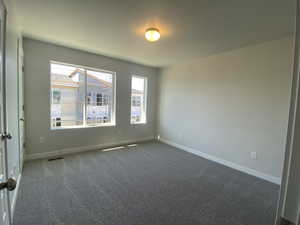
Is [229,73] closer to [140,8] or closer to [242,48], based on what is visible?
[242,48]

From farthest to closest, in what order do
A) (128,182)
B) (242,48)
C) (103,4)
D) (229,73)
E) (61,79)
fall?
(61,79)
(229,73)
(242,48)
(128,182)
(103,4)

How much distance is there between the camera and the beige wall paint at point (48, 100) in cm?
311

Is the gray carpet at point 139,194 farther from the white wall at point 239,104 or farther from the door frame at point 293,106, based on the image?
the door frame at point 293,106

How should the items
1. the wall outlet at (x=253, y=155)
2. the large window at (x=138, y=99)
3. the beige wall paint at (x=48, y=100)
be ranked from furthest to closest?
the large window at (x=138, y=99)
the beige wall paint at (x=48, y=100)
the wall outlet at (x=253, y=155)

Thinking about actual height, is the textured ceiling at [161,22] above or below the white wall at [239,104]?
above

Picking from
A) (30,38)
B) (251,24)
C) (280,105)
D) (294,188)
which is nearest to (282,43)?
(251,24)

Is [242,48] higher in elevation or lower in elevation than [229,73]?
higher

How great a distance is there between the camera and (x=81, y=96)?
382 cm

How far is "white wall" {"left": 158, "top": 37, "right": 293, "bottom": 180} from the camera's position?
259 centimetres

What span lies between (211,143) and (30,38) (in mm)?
4608

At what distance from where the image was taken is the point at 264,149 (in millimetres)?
2770

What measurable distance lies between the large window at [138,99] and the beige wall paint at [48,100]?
213 mm

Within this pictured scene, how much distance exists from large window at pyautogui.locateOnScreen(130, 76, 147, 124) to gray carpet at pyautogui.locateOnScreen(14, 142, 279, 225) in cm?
189

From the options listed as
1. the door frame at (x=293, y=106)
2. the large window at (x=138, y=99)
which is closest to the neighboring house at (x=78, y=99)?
the large window at (x=138, y=99)
